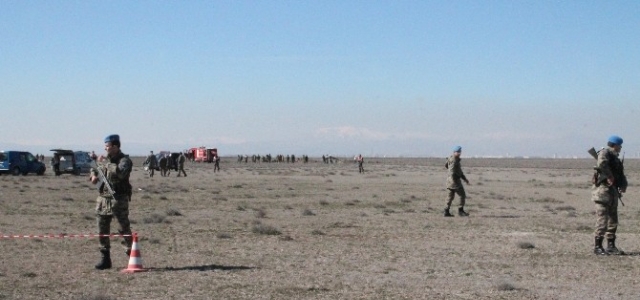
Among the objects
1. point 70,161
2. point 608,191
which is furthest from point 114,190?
point 70,161

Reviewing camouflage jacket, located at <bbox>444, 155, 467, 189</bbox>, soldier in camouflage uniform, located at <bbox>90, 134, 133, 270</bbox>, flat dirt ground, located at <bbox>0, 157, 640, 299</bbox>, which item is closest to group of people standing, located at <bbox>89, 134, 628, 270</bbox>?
soldier in camouflage uniform, located at <bbox>90, 134, 133, 270</bbox>

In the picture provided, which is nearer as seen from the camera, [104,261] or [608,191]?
[104,261]

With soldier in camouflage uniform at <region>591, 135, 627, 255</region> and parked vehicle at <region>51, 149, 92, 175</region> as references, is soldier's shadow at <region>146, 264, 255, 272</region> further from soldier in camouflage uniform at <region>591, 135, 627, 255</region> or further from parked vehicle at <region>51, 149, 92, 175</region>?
parked vehicle at <region>51, 149, 92, 175</region>

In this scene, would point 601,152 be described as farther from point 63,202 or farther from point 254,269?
point 63,202

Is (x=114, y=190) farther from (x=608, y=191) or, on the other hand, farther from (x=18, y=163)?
(x=18, y=163)

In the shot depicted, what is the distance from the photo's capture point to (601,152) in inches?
580

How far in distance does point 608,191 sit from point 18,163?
49.5 metres

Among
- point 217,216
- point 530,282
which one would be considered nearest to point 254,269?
point 530,282

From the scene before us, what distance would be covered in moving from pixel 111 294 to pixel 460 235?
30.6 feet

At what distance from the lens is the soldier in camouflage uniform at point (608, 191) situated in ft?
47.5

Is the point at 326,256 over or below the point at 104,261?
below

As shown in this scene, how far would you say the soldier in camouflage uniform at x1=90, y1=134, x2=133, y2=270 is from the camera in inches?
492

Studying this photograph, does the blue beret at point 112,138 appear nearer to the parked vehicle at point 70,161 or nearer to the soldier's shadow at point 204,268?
the soldier's shadow at point 204,268

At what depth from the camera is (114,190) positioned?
41.0 feet
